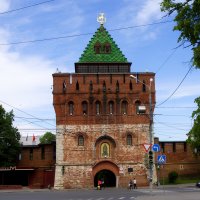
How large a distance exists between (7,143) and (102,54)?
15878 mm

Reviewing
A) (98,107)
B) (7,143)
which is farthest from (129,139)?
(7,143)

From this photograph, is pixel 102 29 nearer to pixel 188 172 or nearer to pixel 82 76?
pixel 82 76

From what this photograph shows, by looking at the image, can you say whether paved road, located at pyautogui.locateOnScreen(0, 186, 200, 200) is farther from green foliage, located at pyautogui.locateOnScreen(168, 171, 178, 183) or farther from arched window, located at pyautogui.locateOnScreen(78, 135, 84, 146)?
green foliage, located at pyautogui.locateOnScreen(168, 171, 178, 183)

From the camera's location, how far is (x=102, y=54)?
54875 millimetres

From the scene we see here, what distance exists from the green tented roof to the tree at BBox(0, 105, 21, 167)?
1223 cm

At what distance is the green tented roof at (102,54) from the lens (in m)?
54.2

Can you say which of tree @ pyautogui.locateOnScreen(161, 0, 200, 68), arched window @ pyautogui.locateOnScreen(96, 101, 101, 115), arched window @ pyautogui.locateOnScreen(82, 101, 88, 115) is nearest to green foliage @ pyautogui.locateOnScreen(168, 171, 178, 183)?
arched window @ pyautogui.locateOnScreen(96, 101, 101, 115)

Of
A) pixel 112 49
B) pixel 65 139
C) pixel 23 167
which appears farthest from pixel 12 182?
pixel 112 49

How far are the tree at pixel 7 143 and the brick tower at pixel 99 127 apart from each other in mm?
7915

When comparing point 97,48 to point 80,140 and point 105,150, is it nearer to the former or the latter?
point 80,140

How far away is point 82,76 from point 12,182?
58.8 ft

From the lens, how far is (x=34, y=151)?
184 feet

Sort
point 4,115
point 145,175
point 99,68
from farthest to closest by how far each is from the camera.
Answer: point 4,115
point 99,68
point 145,175

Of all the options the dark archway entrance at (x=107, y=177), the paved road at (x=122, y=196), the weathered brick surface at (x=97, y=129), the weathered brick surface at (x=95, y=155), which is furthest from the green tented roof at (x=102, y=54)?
the paved road at (x=122, y=196)
